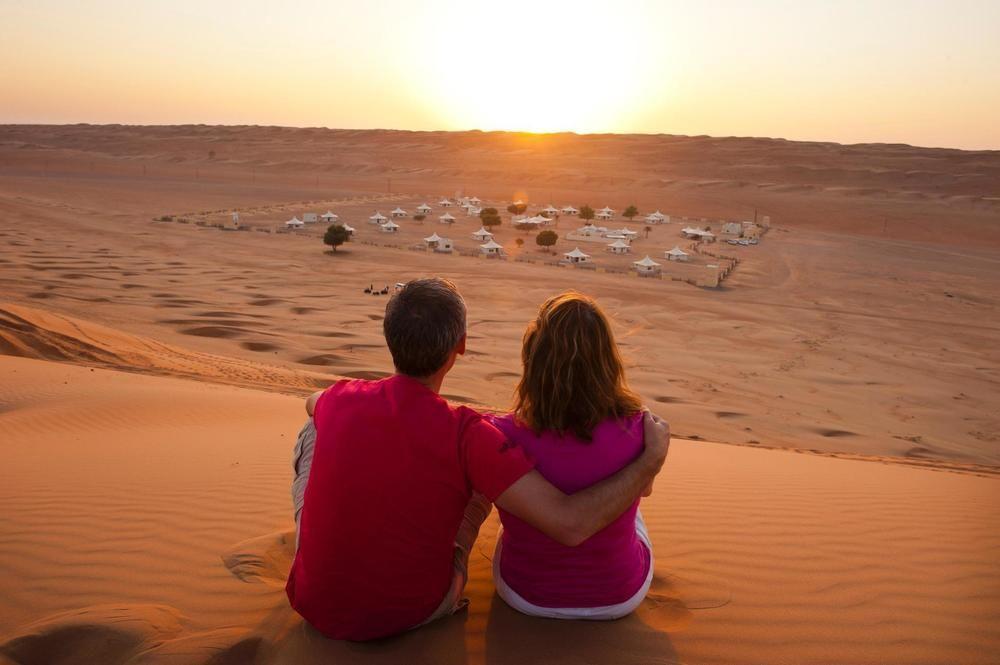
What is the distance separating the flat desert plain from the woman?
0.15 meters

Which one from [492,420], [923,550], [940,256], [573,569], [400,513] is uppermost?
[492,420]

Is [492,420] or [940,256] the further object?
[940,256]

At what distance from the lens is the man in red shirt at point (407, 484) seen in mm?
2381

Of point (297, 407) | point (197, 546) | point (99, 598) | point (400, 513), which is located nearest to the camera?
point (400, 513)

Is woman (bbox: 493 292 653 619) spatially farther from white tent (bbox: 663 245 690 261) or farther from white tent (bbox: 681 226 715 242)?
white tent (bbox: 681 226 715 242)

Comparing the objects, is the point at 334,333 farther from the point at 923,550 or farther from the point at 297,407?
the point at 923,550

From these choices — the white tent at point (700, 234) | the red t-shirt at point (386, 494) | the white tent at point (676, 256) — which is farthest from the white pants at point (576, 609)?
the white tent at point (700, 234)

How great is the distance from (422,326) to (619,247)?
111 feet

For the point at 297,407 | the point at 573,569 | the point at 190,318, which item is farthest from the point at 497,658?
the point at 190,318

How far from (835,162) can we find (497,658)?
334 ft

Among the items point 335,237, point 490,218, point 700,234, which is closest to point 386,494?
point 335,237

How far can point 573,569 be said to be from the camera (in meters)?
2.77

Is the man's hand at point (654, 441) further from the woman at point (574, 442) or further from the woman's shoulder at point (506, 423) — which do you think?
the woman's shoulder at point (506, 423)

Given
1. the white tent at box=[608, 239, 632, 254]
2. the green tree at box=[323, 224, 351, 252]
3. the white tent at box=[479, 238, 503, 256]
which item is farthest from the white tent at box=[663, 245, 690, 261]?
the green tree at box=[323, 224, 351, 252]
